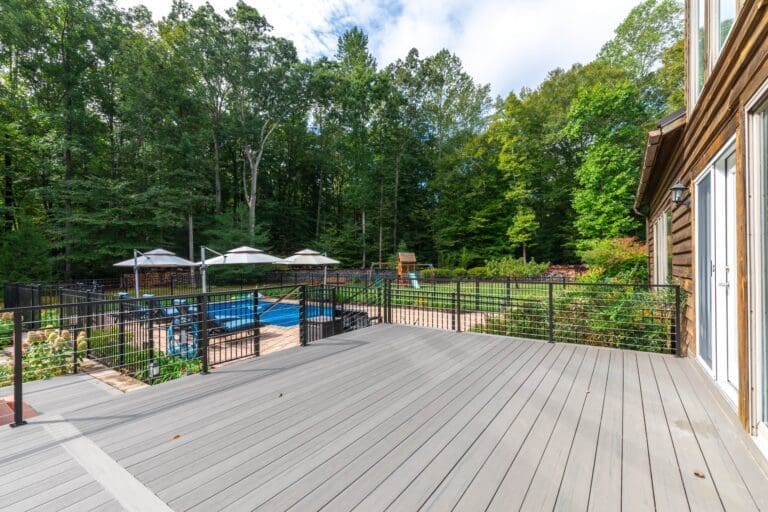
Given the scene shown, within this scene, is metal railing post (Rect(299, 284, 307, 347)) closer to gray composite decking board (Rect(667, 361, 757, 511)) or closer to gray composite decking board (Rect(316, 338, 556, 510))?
gray composite decking board (Rect(316, 338, 556, 510))

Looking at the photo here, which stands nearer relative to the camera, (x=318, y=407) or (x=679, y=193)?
(x=318, y=407)

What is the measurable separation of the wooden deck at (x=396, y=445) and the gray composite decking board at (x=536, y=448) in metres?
0.01

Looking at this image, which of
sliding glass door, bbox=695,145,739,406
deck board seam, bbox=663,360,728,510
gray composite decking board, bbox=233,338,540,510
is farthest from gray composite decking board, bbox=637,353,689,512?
gray composite decking board, bbox=233,338,540,510

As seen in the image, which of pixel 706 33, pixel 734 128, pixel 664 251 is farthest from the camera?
pixel 664 251

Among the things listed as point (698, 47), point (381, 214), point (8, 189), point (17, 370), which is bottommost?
point (17, 370)

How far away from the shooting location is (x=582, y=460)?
1.94m

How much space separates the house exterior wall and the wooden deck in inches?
28.1

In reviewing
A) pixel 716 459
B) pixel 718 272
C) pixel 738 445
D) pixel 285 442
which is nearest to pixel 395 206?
pixel 718 272

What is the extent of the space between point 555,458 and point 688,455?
81 cm

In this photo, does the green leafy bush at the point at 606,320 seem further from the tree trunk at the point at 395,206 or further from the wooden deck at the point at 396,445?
the tree trunk at the point at 395,206

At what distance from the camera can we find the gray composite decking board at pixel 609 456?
1614 millimetres

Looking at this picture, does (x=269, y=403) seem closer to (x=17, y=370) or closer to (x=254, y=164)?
(x=17, y=370)

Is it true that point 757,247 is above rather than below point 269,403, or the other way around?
above

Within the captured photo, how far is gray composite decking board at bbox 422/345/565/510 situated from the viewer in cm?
164
